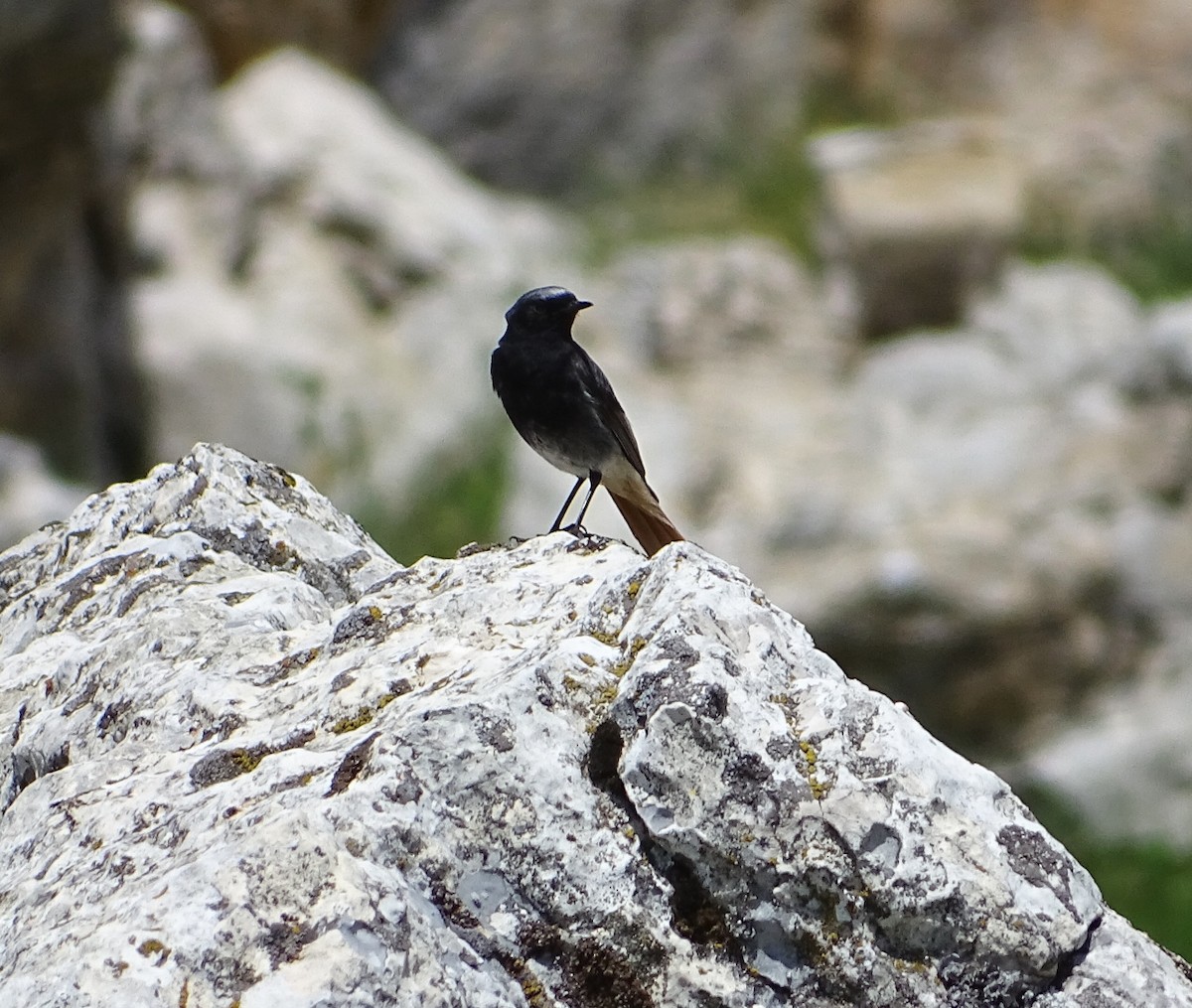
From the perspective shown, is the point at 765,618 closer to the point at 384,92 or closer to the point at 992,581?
the point at 992,581

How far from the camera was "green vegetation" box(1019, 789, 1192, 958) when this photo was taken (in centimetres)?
1159

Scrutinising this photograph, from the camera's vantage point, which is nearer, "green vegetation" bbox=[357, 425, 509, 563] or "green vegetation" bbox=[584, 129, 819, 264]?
"green vegetation" bbox=[357, 425, 509, 563]

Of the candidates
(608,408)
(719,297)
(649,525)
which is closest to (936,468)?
(719,297)

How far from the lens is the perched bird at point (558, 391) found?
23.1ft

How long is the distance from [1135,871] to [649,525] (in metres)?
6.98

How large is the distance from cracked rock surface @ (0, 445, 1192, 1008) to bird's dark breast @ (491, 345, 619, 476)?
3224 mm

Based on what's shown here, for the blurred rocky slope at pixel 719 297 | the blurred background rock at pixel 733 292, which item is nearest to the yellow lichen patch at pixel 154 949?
the blurred background rock at pixel 733 292

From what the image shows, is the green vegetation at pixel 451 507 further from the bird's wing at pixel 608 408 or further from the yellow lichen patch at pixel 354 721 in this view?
the yellow lichen patch at pixel 354 721

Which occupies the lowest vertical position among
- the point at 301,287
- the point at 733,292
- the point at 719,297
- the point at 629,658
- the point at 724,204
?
the point at 629,658

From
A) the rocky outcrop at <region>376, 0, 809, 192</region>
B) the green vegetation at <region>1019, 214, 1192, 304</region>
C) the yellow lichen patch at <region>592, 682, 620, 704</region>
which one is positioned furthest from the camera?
the rocky outcrop at <region>376, 0, 809, 192</region>

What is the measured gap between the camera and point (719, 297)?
19.3 meters

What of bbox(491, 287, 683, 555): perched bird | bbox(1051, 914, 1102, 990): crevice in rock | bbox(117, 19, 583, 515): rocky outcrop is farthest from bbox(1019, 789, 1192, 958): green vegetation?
bbox(1051, 914, 1102, 990): crevice in rock

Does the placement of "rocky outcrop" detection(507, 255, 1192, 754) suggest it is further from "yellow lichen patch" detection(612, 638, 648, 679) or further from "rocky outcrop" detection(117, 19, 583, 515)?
"yellow lichen patch" detection(612, 638, 648, 679)

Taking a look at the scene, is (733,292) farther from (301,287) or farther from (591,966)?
(591,966)
